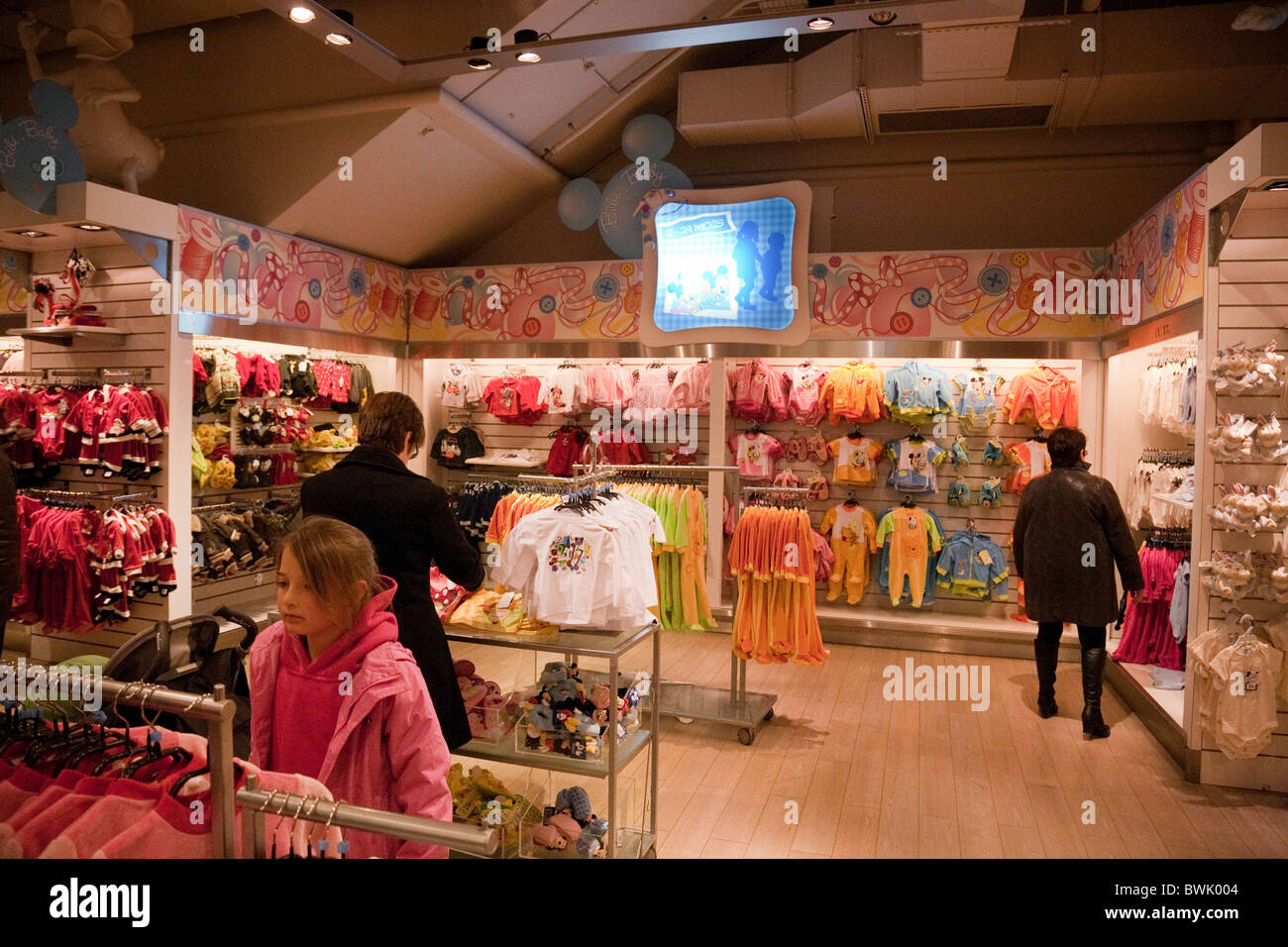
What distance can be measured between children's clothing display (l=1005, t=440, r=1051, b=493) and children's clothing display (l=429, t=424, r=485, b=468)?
4602 mm

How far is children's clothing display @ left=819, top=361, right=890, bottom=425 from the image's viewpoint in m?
6.70

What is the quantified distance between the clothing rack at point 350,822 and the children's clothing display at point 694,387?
6065 mm

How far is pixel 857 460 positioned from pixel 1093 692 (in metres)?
2.58

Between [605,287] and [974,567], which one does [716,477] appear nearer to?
[605,287]

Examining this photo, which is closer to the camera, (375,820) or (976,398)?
(375,820)

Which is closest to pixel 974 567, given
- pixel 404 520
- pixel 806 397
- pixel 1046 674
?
pixel 1046 674

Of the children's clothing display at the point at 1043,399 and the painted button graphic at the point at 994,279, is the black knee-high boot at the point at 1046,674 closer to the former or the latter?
the children's clothing display at the point at 1043,399

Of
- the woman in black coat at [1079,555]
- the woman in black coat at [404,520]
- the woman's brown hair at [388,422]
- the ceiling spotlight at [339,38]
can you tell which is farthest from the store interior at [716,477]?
the ceiling spotlight at [339,38]

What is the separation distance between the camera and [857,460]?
6.86 meters

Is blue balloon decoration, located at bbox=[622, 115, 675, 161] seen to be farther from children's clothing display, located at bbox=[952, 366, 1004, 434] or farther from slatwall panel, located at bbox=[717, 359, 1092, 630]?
children's clothing display, located at bbox=[952, 366, 1004, 434]

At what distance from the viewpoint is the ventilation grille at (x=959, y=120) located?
267 inches

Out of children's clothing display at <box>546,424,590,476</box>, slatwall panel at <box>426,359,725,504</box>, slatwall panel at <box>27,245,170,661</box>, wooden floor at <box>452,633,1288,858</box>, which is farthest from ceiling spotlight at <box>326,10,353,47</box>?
children's clothing display at <box>546,424,590,476</box>

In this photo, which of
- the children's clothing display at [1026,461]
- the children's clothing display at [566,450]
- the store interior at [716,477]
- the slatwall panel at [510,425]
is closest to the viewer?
the store interior at [716,477]
